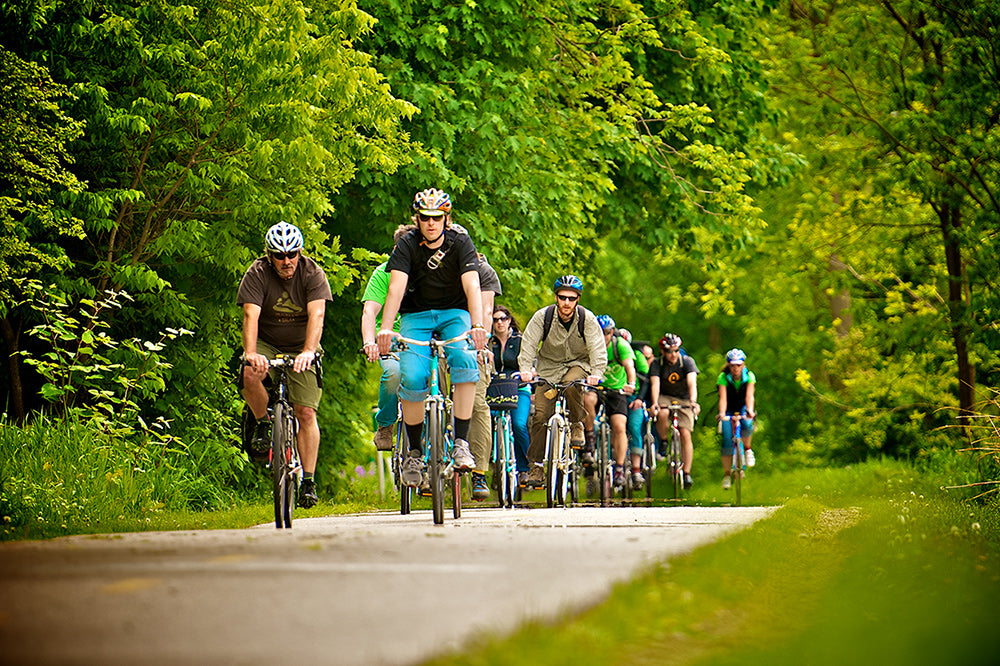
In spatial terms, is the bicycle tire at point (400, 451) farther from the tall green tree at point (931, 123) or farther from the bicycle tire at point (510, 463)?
the tall green tree at point (931, 123)

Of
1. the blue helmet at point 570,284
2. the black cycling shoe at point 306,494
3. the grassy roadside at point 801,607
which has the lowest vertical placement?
the grassy roadside at point 801,607

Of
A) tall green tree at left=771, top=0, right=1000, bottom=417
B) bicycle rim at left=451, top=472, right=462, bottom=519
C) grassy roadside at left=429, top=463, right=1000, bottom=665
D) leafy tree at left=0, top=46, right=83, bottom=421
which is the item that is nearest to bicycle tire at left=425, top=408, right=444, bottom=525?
bicycle rim at left=451, top=472, right=462, bottom=519

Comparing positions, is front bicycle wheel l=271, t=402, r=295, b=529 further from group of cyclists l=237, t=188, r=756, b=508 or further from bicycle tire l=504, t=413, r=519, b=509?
bicycle tire l=504, t=413, r=519, b=509

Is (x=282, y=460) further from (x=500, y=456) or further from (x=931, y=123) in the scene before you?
(x=931, y=123)

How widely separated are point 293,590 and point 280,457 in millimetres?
4450

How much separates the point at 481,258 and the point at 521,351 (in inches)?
153

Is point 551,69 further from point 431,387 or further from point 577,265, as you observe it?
point 431,387

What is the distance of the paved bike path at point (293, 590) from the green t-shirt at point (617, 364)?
8337mm

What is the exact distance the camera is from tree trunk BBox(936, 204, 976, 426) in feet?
62.9

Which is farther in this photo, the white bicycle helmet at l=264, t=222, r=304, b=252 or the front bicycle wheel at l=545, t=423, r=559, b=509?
the front bicycle wheel at l=545, t=423, r=559, b=509

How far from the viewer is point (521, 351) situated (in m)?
14.7

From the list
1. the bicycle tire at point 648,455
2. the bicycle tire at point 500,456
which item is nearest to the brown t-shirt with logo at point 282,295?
the bicycle tire at point 500,456

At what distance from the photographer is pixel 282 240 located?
10328mm

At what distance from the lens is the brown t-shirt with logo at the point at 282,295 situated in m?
10.6
